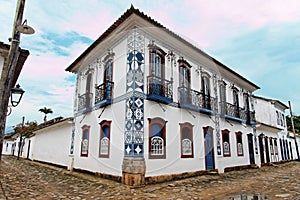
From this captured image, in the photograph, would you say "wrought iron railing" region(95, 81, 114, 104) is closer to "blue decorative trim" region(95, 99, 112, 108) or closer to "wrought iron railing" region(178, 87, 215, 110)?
"blue decorative trim" region(95, 99, 112, 108)

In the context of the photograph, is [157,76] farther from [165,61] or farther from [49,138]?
[49,138]

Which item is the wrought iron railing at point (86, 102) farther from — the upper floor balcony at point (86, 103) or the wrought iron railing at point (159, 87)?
the wrought iron railing at point (159, 87)

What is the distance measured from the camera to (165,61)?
9453 millimetres

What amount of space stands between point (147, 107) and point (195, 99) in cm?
327

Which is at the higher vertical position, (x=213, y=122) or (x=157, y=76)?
(x=157, y=76)

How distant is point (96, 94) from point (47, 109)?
25.4 m

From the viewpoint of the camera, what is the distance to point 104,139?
910cm

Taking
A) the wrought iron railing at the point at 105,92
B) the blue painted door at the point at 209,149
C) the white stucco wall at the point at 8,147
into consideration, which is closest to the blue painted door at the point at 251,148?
the blue painted door at the point at 209,149

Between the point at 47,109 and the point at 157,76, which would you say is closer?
the point at 157,76

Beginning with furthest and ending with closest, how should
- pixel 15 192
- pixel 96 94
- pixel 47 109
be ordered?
1. pixel 47 109
2. pixel 96 94
3. pixel 15 192

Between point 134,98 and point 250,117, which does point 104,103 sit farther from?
point 250,117

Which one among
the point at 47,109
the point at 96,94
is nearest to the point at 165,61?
the point at 96,94

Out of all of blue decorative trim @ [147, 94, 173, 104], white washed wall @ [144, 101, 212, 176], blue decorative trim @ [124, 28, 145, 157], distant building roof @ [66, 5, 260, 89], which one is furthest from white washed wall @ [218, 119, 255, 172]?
blue decorative trim @ [124, 28, 145, 157]

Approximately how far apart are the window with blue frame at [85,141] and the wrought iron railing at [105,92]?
185cm
